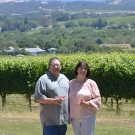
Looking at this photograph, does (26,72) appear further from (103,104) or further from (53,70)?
(53,70)

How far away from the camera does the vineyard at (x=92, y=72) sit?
18000mm

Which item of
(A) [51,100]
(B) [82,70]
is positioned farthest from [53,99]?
(B) [82,70]

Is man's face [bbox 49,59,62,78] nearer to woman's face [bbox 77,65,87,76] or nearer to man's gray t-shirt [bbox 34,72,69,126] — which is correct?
man's gray t-shirt [bbox 34,72,69,126]

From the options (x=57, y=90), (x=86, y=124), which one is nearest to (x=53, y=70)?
(x=57, y=90)

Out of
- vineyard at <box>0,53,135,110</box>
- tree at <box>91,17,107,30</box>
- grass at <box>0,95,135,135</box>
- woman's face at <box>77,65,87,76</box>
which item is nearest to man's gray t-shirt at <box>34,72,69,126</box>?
woman's face at <box>77,65,87,76</box>

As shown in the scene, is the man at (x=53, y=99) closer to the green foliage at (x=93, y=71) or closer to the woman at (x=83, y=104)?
the woman at (x=83, y=104)

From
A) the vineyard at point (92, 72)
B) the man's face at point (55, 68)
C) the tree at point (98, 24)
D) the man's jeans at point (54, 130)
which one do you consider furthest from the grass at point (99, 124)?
the tree at point (98, 24)

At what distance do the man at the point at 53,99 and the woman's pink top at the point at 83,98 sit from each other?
95mm

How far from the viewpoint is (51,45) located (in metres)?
64.7

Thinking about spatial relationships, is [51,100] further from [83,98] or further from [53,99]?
[83,98]

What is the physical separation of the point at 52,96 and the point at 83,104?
481 mm

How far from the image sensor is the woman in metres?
6.70

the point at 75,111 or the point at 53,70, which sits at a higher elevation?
the point at 53,70

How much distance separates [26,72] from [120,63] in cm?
414
